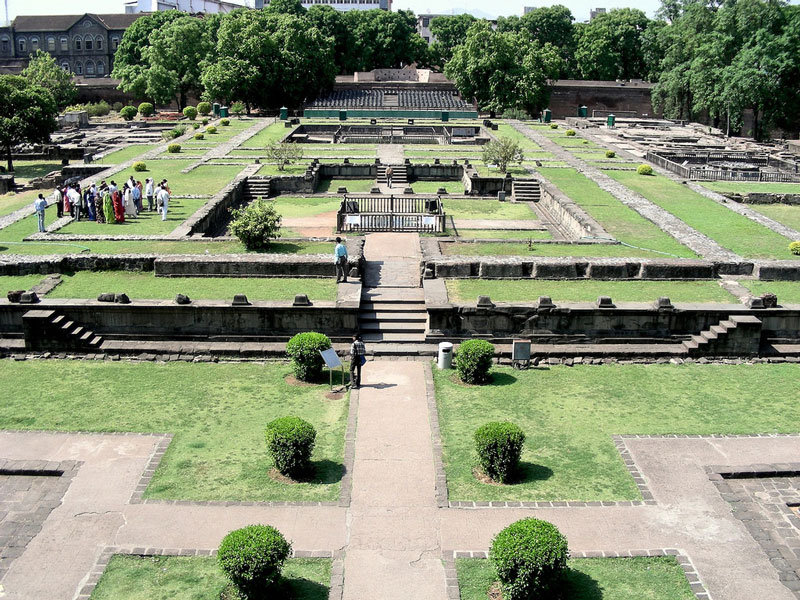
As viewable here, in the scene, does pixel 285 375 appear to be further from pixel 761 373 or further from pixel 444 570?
pixel 761 373

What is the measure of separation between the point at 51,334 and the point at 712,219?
21614mm

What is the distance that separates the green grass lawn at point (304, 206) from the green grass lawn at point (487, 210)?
4574 millimetres

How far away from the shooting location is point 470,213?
103 ft

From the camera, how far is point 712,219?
92.6 ft

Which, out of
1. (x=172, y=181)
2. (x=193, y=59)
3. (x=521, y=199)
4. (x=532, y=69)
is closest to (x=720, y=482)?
(x=521, y=199)

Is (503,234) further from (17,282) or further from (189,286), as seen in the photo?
(17,282)

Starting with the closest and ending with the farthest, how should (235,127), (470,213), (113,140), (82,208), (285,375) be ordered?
(285,375), (82,208), (470,213), (113,140), (235,127)

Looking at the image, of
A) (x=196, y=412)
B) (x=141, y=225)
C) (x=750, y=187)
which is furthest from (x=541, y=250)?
(x=750, y=187)

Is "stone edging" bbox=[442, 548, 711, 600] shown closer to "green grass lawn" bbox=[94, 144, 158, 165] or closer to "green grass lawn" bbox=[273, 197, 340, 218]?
"green grass lawn" bbox=[273, 197, 340, 218]

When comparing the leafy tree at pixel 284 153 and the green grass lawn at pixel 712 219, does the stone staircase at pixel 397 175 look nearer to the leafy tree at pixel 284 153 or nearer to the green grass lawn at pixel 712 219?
the leafy tree at pixel 284 153

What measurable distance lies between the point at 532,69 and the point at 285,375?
4903 centimetres

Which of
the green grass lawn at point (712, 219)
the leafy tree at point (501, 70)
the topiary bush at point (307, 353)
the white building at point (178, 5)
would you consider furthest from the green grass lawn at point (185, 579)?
the white building at point (178, 5)

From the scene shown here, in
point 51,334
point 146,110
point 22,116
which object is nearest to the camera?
point 51,334

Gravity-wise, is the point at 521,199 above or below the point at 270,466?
above
